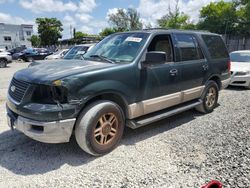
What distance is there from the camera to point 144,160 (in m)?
3.26

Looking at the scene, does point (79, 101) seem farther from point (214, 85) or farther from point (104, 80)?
point (214, 85)

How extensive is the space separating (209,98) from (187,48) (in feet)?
4.93

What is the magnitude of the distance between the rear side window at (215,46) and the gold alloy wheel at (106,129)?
3095mm

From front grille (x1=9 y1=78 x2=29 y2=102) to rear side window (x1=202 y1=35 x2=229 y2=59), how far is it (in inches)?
158

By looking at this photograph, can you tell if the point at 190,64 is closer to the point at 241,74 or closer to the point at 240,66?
the point at 241,74

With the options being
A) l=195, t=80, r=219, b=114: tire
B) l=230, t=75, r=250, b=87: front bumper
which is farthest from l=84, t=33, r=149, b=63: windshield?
l=230, t=75, r=250, b=87: front bumper

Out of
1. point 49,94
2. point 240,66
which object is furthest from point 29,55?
point 49,94

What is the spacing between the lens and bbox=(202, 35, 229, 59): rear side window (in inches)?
205

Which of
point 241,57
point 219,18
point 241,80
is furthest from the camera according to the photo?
point 219,18

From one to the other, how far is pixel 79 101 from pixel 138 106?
3.65ft

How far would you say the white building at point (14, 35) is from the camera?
51.7m

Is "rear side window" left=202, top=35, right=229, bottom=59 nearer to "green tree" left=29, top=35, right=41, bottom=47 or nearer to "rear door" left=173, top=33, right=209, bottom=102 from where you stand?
"rear door" left=173, top=33, right=209, bottom=102

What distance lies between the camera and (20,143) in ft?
12.5

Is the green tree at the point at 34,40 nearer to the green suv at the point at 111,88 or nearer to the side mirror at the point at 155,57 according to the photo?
the green suv at the point at 111,88
